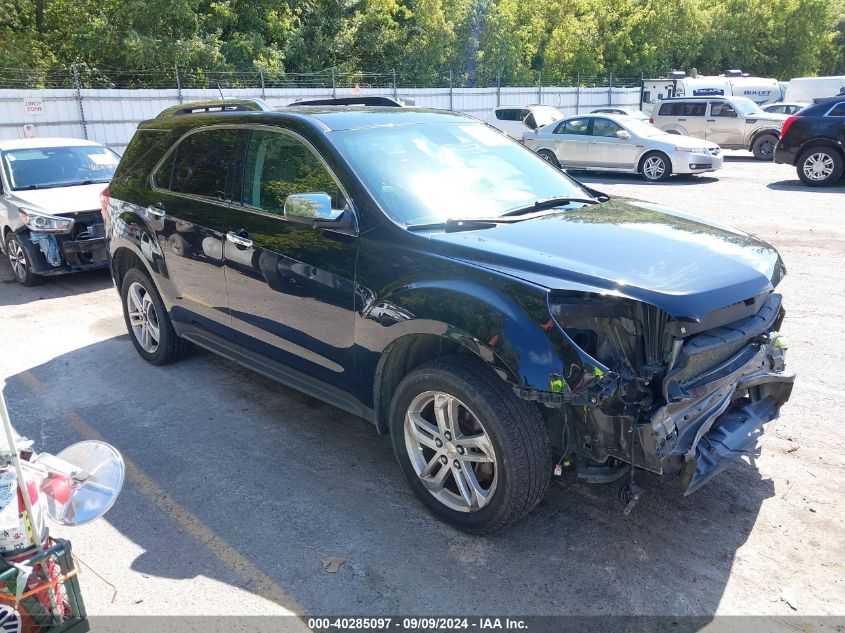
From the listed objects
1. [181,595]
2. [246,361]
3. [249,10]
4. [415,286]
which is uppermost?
[249,10]

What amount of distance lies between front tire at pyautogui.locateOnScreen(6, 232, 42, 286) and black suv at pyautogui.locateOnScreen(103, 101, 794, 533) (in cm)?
442

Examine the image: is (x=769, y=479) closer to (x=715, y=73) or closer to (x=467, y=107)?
(x=467, y=107)

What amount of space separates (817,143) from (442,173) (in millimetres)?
12540

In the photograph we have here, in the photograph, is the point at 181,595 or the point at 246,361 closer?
the point at 181,595

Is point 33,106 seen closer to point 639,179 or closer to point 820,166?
point 639,179

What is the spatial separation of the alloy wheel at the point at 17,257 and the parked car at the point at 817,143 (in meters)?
13.4

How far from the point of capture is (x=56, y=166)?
369 inches

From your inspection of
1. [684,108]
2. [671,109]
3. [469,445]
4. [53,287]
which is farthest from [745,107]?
[469,445]

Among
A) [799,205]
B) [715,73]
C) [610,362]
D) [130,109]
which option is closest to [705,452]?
[610,362]

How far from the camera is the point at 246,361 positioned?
464 centimetres

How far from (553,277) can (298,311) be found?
1.62m

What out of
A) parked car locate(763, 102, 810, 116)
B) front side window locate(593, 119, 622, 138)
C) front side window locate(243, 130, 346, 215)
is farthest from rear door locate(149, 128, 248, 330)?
parked car locate(763, 102, 810, 116)

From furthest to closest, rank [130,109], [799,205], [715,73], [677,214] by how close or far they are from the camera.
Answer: [715,73]
[130,109]
[799,205]
[677,214]

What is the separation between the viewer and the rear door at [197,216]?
4617 millimetres
